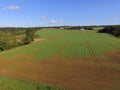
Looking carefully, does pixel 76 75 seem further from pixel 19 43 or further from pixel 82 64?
pixel 19 43

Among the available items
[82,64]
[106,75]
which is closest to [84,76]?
[106,75]

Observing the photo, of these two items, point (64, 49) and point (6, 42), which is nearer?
point (64, 49)

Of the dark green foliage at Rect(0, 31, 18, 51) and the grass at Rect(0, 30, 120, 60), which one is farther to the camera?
the dark green foliage at Rect(0, 31, 18, 51)

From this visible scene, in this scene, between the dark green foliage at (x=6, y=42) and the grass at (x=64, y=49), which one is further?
the dark green foliage at (x=6, y=42)

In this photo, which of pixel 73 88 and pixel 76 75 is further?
pixel 76 75

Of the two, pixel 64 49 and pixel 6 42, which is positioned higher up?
pixel 6 42

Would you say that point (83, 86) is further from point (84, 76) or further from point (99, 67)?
point (99, 67)

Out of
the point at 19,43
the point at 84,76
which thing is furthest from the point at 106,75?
the point at 19,43

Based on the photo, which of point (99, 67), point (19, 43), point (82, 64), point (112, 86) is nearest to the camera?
point (112, 86)

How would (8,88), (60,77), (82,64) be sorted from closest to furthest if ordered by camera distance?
(8,88)
(60,77)
(82,64)
